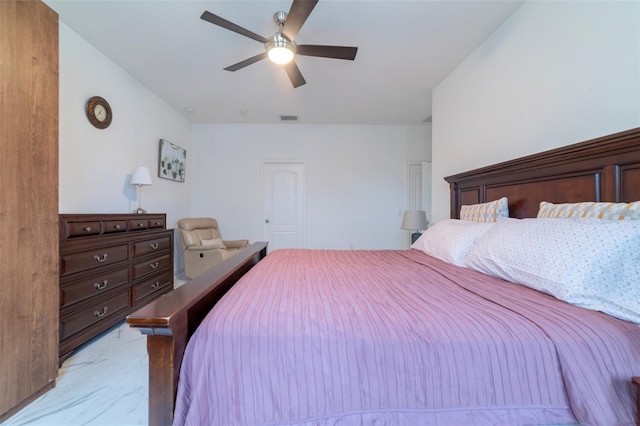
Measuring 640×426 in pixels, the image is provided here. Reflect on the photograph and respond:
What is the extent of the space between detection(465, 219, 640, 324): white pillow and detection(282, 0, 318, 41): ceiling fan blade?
5.78 feet

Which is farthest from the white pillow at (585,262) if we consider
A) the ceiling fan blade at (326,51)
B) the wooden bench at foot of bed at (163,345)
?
the ceiling fan blade at (326,51)

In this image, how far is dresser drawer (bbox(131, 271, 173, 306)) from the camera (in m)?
2.41

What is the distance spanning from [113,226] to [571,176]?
3388 millimetres

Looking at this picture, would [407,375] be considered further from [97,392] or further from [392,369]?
[97,392]

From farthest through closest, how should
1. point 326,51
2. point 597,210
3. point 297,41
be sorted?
point 297,41, point 326,51, point 597,210

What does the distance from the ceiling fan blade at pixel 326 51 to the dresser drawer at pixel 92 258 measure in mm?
2260

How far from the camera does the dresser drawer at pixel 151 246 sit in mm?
2438

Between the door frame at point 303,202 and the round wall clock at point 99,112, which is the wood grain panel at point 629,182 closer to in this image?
the door frame at point 303,202

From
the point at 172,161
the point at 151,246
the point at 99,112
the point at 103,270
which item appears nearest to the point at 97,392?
the point at 103,270

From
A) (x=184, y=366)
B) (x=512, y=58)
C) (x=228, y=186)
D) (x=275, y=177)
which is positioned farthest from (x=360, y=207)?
(x=184, y=366)

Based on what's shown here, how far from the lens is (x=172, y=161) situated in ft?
12.5

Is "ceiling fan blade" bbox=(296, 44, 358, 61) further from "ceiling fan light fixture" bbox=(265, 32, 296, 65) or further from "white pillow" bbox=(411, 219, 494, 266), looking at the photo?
"white pillow" bbox=(411, 219, 494, 266)

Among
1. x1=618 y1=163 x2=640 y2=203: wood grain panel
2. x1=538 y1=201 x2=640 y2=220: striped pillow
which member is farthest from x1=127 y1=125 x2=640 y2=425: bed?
x1=618 y1=163 x2=640 y2=203: wood grain panel

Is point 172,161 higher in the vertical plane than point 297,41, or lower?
lower
